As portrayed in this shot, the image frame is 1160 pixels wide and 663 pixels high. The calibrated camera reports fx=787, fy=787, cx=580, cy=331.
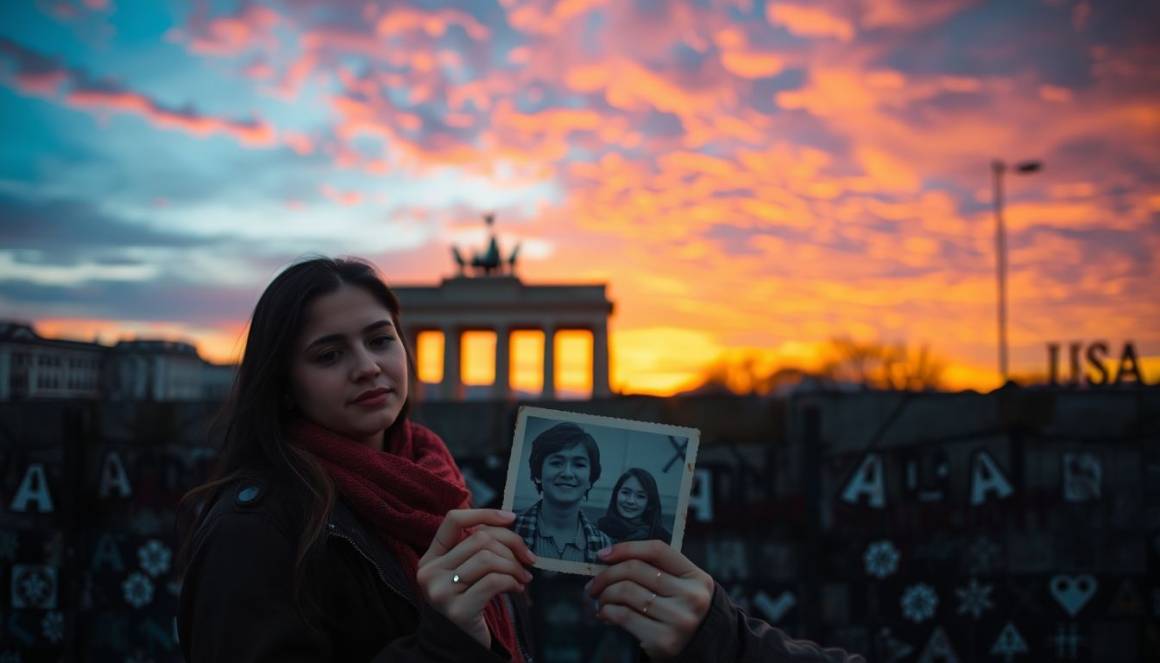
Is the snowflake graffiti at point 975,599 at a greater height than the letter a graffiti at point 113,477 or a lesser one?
lesser

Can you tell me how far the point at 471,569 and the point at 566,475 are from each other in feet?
1.53

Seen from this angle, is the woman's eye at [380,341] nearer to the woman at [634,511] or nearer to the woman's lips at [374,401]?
the woman's lips at [374,401]

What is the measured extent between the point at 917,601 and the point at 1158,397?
9.11 ft

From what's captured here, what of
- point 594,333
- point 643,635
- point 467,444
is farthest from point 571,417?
point 594,333

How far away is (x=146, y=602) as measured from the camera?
730 centimetres

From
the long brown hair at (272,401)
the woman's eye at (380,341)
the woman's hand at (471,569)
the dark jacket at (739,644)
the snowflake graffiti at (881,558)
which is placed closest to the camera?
the woman's hand at (471,569)

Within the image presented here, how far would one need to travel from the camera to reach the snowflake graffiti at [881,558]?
6906 mm

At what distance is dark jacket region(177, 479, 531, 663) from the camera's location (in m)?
2.08

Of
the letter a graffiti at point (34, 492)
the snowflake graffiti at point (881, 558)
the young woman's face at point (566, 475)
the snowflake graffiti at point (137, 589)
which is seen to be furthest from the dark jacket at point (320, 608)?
the letter a graffiti at point (34, 492)

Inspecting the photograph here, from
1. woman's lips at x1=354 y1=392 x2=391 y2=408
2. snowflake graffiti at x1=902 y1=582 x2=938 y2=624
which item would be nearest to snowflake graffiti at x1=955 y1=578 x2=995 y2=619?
snowflake graffiti at x1=902 y1=582 x2=938 y2=624

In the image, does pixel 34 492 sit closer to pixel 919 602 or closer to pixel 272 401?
pixel 272 401

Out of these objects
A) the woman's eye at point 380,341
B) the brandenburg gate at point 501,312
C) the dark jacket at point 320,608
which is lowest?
the dark jacket at point 320,608

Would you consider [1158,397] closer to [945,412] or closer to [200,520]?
[945,412]

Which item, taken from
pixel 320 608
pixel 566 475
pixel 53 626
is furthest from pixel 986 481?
pixel 53 626
